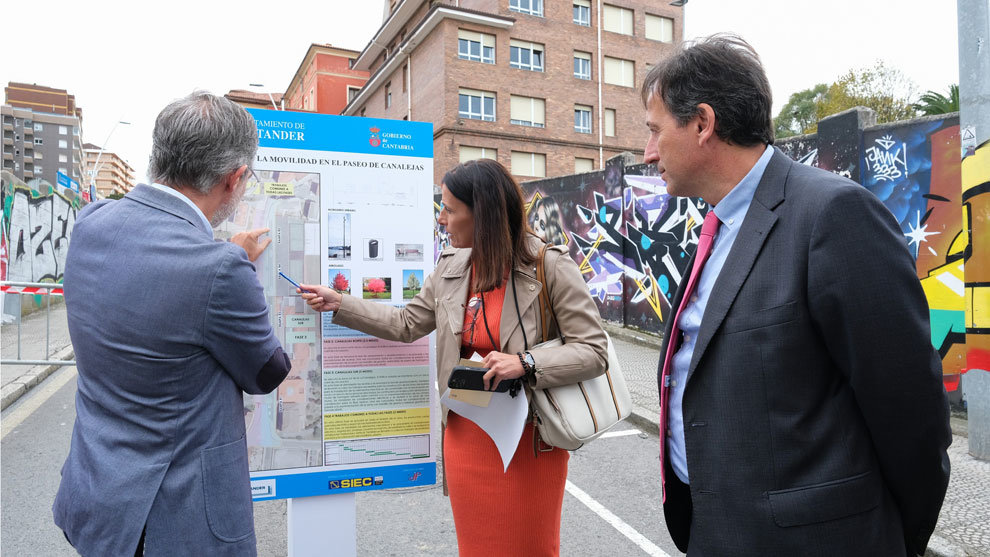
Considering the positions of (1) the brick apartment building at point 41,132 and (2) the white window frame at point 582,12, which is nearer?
(2) the white window frame at point 582,12

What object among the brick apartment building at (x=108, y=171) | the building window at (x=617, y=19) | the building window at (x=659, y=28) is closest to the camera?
the building window at (x=617, y=19)

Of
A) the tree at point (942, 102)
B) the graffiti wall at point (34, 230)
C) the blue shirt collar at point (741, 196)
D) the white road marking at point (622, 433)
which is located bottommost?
the white road marking at point (622, 433)

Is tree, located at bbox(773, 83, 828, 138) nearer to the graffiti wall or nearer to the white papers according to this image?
the graffiti wall

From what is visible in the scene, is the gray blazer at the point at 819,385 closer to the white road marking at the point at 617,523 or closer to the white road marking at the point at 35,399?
the white road marking at the point at 617,523

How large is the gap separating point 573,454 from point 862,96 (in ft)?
98.6

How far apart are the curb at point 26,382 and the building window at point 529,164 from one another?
1024 inches

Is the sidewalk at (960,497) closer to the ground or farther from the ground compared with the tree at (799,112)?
closer to the ground

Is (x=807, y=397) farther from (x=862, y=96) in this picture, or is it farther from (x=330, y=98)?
(x=330, y=98)

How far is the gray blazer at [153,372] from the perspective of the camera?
1520mm

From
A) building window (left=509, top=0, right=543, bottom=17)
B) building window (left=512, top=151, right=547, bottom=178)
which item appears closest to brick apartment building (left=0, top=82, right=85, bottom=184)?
building window (left=509, top=0, right=543, bottom=17)

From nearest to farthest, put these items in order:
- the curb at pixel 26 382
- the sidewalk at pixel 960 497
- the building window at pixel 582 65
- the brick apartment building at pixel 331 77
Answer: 1. the sidewalk at pixel 960 497
2. the curb at pixel 26 382
3. the building window at pixel 582 65
4. the brick apartment building at pixel 331 77

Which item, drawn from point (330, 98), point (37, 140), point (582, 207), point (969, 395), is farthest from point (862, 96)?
point (37, 140)

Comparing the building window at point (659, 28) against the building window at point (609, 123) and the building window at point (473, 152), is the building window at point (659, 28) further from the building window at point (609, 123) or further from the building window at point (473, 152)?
the building window at point (473, 152)

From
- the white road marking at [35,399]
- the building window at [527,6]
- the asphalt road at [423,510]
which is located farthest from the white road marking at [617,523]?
the building window at [527,6]
